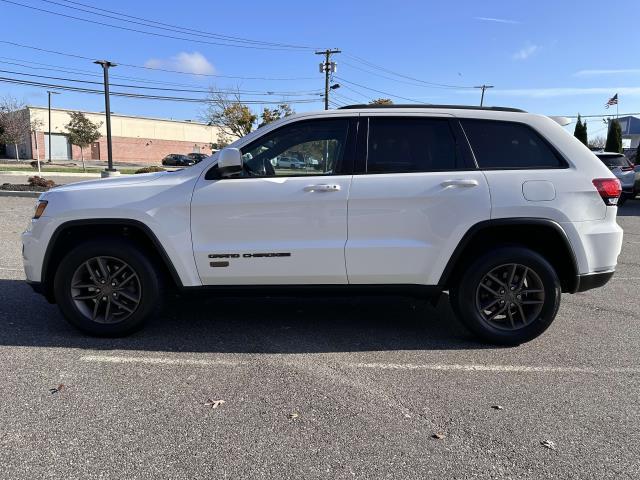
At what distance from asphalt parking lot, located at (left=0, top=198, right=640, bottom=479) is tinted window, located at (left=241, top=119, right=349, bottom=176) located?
1491 millimetres

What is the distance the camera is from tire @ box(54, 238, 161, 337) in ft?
14.0

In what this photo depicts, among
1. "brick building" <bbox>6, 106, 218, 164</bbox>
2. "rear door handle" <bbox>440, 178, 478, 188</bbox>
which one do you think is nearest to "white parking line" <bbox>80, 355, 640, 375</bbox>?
"rear door handle" <bbox>440, 178, 478, 188</bbox>

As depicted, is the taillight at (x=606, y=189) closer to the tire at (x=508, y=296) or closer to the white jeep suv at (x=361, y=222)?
the white jeep suv at (x=361, y=222)

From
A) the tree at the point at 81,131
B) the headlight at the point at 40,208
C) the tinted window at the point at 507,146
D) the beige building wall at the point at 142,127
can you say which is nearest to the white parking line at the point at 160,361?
the headlight at the point at 40,208

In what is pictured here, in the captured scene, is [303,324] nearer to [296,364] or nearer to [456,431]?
[296,364]

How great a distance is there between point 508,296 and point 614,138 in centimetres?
3442

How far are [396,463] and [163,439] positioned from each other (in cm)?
131

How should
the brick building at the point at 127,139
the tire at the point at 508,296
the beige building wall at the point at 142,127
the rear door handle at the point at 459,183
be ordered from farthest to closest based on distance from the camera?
the beige building wall at the point at 142,127 → the brick building at the point at 127,139 → the tire at the point at 508,296 → the rear door handle at the point at 459,183

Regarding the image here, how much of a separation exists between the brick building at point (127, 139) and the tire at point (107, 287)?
189 feet

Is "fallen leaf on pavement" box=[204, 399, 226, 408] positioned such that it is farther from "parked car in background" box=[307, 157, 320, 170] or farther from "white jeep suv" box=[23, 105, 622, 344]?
"parked car in background" box=[307, 157, 320, 170]

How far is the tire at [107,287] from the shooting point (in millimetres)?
4254

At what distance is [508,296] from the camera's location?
14.2ft

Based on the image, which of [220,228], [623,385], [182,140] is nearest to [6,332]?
[220,228]

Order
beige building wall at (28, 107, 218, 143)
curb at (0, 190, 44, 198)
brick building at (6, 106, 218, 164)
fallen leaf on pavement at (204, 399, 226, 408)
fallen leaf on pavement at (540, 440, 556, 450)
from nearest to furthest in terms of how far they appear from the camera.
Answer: fallen leaf on pavement at (540, 440, 556, 450) < fallen leaf on pavement at (204, 399, 226, 408) < curb at (0, 190, 44, 198) < brick building at (6, 106, 218, 164) < beige building wall at (28, 107, 218, 143)
